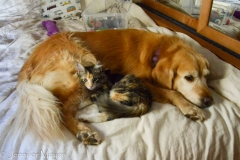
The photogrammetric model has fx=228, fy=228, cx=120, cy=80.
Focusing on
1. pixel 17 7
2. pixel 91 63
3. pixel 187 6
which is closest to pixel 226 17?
pixel 187 6

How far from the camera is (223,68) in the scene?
1.55 meters

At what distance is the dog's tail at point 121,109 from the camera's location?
1221 millimetres

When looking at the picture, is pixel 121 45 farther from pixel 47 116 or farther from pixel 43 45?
pixel 47 116

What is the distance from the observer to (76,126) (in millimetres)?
1183

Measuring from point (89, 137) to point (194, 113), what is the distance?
593 mm

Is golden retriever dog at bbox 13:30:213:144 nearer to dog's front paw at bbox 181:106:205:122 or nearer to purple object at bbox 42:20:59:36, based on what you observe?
dog's front paw at bbox 181:106:205:122

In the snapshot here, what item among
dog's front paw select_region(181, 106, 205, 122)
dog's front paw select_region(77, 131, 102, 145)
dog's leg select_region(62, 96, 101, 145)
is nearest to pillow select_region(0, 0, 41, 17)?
dog's leg select_region(62, 96, 101, 145)

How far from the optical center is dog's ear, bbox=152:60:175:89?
4.71 ft

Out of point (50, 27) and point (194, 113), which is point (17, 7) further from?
point (194, 113)

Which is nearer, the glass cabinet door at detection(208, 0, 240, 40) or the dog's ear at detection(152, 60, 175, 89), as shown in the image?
the dog's ear at detection(152, 60, 175, 89)

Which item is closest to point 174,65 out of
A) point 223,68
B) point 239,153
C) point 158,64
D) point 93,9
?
point 158,64

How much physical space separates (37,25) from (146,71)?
56.0 inches

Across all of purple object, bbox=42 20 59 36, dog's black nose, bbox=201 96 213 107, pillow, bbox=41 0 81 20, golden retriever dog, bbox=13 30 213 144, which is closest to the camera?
golden retriever dog, bbox=13 30 213 144

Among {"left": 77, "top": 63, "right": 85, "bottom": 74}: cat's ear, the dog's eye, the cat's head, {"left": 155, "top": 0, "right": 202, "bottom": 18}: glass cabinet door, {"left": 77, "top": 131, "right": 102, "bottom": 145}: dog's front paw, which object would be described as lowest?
{"left": 77, "top": 131, "right": 102, "bottom": 145}: dog's front paw
